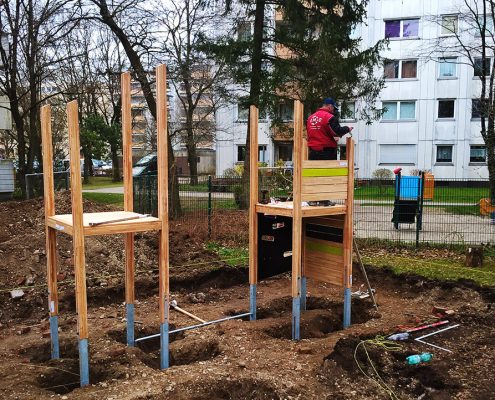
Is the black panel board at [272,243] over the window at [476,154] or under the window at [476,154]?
under

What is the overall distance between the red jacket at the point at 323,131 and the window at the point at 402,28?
28891mm

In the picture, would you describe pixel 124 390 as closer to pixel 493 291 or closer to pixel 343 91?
pixel 493 291

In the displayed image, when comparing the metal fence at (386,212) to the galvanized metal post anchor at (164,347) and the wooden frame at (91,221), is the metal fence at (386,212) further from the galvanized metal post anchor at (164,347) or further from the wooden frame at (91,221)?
the galvanized metal post anchor at (164,347)

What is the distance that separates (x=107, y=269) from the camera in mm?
8867

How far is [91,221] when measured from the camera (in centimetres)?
459

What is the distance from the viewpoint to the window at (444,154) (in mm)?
32625

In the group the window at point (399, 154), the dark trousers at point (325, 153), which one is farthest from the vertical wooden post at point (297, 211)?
the window at point (399, 154)

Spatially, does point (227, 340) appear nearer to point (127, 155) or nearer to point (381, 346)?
point (381, 346)

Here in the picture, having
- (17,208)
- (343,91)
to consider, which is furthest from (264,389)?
(343,91)

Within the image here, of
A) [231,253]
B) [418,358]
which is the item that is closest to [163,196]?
[418,358]

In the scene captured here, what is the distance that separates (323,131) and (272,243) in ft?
5.55

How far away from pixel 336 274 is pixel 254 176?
1.77 meters

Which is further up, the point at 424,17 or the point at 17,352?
the point at 424,17

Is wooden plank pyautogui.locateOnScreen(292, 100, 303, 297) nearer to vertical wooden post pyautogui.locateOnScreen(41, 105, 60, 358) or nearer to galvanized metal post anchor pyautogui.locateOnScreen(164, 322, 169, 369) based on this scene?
galvanized metal post anchor pyautogui.locateOnScreen(164, 322, 169, 369)
